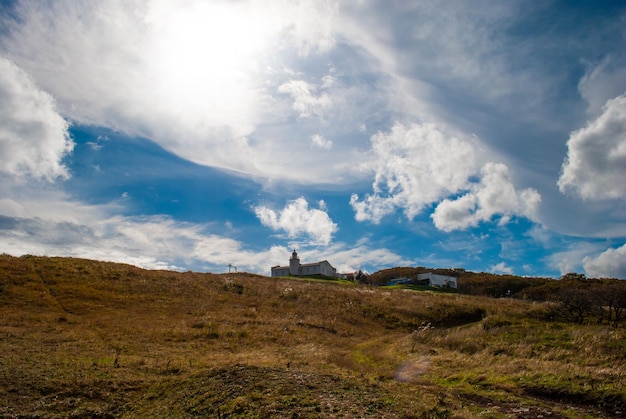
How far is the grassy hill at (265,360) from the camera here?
492 inches

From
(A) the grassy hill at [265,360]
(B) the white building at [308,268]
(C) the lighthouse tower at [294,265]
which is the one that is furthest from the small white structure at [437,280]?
(A) the grassy hill at [265,360]

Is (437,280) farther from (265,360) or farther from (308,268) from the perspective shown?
(265,360)

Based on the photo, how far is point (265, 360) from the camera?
21797 millimetres

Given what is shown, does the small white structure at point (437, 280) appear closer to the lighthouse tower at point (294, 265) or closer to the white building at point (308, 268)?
the white building at point (308, 268)

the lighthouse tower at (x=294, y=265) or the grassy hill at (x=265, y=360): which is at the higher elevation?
the lighthouse tower at (x=294, y=265)

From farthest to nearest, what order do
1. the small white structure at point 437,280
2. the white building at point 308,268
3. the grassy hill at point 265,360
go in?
1. the white building at point 308,268
2. the small white structure at point 437,280
3. the grassy hill at point 265,360

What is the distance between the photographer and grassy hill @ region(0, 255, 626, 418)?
Result: 12.5 metres

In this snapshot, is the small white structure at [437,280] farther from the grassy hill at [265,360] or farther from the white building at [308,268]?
the grassy hill at [265,360]

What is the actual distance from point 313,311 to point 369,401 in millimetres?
33610

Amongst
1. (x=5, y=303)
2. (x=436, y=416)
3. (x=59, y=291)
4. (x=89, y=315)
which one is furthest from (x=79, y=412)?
(x=59, y=291)

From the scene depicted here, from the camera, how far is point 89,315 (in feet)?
109

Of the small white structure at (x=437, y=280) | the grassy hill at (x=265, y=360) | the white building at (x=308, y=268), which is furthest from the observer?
the white building at (x=308, y=268)

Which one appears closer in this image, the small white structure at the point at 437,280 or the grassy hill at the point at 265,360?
the grassy hill at the point at 265,360

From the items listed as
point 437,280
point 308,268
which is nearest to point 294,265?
point 308,268
